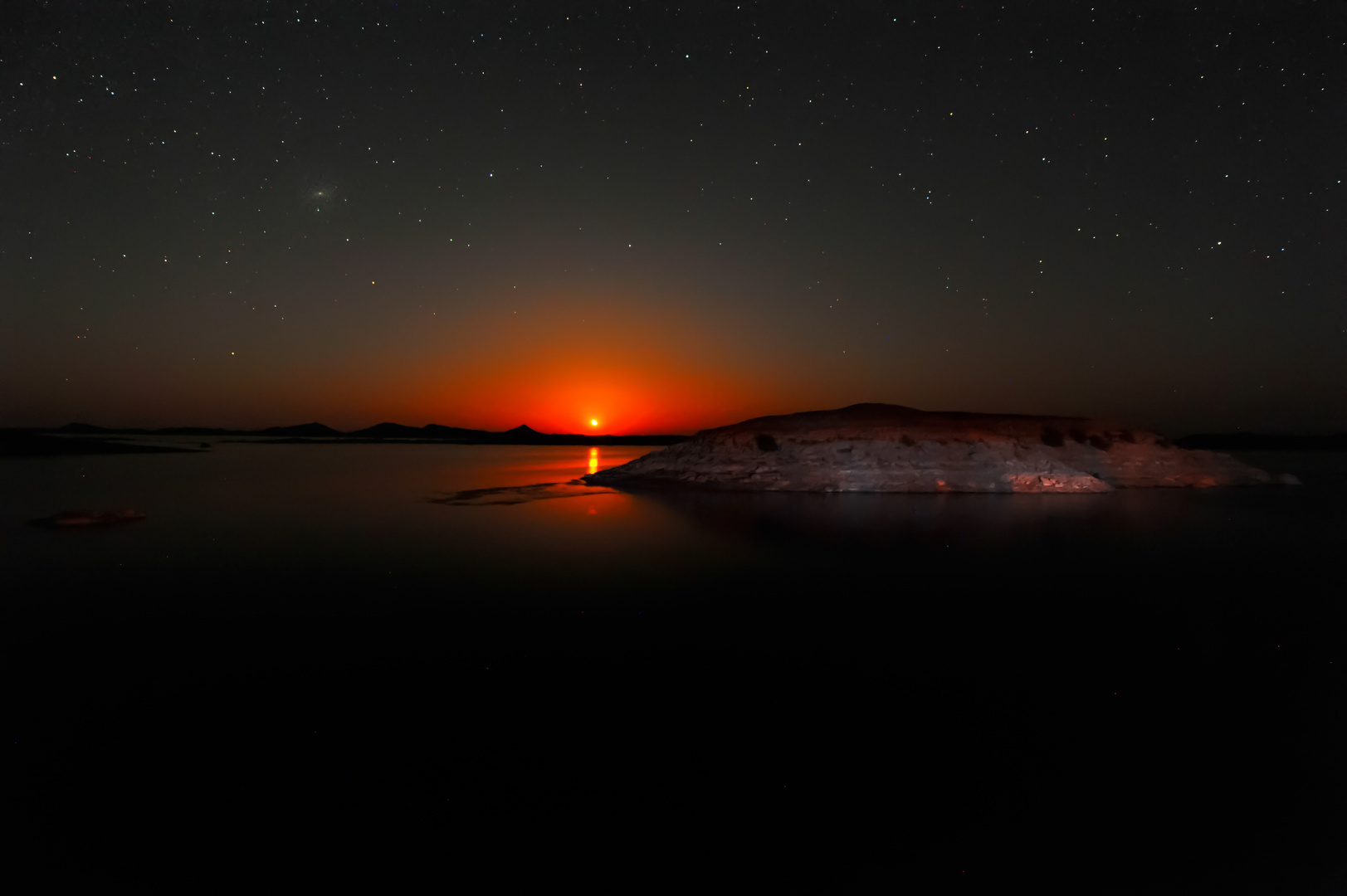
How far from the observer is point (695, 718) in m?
7.42

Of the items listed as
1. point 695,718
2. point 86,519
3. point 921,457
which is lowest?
point 86,519

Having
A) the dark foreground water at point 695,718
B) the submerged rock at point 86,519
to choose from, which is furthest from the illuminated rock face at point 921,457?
the submerged rock at point 86,519

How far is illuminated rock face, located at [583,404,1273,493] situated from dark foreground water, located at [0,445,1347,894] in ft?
71.9

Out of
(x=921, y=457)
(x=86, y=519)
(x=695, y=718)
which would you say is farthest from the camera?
(x=921, y=457)

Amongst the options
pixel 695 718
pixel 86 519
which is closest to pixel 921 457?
pixel 695 718

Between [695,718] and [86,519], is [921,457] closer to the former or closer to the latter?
[695,718]

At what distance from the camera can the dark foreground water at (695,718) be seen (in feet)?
17.0

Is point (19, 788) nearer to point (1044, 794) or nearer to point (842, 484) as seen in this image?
point (1044, 794)

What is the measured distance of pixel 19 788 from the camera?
20.1ft

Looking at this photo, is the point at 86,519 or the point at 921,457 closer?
the point at 86,519

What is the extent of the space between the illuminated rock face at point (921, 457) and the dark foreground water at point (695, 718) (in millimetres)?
21912

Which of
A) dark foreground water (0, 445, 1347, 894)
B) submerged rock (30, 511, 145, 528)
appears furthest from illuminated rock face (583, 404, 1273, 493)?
submerged rock (30, 511, 145, 528)

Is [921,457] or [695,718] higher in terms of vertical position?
[921,457]

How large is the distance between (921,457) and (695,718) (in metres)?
37.7
